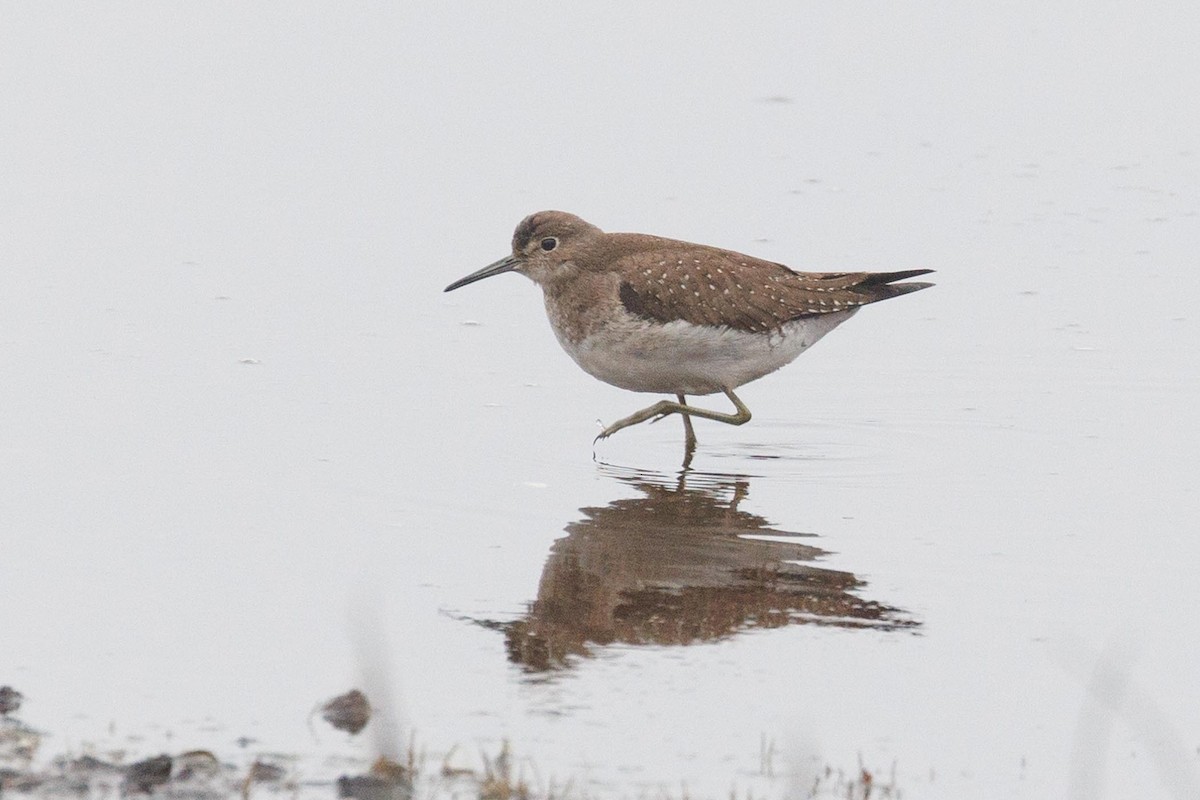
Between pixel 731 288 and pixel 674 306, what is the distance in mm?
384

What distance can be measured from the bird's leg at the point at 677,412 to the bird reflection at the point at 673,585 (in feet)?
2.18

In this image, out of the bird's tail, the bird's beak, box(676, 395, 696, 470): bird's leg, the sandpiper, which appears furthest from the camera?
the bird's beak

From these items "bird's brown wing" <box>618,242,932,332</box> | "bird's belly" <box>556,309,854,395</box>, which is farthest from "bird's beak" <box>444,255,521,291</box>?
"bird's brown wing" <box>618,242,932,332</box>

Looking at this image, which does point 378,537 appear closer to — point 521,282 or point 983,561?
point 983,561

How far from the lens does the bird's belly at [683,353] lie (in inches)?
373

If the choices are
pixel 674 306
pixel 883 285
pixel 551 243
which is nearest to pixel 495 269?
pixel 551 243

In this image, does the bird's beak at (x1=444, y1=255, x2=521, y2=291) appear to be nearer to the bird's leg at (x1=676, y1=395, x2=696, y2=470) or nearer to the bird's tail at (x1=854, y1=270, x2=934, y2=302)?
the bird's leg at (x1=676, y1=395, x2=696, y2=470)

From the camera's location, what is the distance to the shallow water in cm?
620

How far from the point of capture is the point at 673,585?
293 inches

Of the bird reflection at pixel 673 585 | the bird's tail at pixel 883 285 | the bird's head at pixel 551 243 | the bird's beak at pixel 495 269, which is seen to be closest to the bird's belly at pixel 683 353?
the bird's tail at pixel 883 285

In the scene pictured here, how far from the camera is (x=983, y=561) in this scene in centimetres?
780

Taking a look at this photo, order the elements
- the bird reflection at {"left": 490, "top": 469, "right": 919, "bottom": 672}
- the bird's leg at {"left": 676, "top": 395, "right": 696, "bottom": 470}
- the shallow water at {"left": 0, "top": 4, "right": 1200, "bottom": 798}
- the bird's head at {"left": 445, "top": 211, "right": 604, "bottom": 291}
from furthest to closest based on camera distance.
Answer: the bird's head at {"left": 445, "top": 211, "right": 604, "bottom": 291} → the bird's leg at {"left": 676, "top": 395, "right": 696, "bottom": 470} → the bird reflection at {"left": 490, "top": 469, "right": 919, "bottom": 672} → the shallow water at {"left": 0, "top": 4, "right": 1200, "bottom": 798}

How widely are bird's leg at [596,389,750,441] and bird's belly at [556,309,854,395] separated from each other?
10 cm

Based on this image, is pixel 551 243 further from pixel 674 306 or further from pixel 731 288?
pixel 731 288
